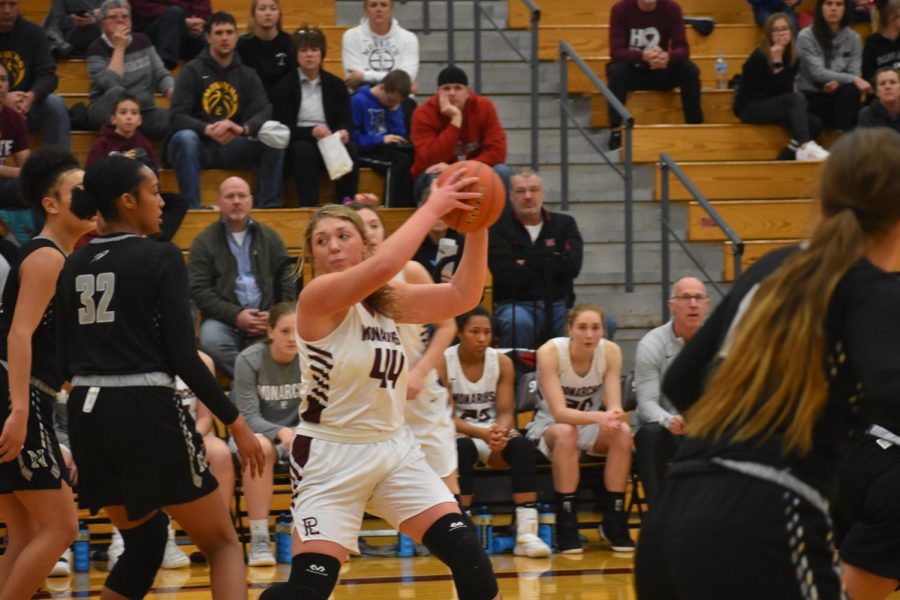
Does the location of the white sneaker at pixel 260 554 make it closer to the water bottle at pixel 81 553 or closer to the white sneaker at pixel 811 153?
the water bottle at pixel 81 553

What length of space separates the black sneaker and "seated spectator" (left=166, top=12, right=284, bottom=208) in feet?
9.10

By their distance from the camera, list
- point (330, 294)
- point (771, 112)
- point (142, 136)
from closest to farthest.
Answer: point (330, 294) < point (142, 136) < point (771, 112)

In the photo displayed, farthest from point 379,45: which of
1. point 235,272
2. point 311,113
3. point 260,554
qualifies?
point 260,554

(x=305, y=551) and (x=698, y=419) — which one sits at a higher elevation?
(x=698, y=419)

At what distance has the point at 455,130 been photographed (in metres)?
9.41

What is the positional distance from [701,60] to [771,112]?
1.34 meters

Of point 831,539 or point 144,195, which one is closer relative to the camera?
point 831,539

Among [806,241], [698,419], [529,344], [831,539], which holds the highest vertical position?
[806,241]

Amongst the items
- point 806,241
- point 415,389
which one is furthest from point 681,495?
point 415,389

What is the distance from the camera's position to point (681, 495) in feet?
9.10

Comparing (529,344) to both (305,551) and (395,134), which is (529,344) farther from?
(305,551)

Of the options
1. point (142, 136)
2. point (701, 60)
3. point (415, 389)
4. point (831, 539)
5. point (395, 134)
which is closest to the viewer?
point (831, 539)

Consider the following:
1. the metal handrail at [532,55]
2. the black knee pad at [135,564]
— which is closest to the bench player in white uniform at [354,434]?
the black knee pad at [135,564]

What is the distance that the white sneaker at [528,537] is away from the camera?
7.44m
